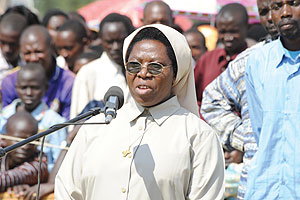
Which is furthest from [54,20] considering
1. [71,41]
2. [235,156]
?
[235,156]

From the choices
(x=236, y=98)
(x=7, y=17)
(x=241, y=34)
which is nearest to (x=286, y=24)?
(x=236, y=98)

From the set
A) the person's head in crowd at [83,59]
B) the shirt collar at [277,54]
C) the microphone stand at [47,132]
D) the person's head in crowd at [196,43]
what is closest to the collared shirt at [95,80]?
the person's head in crowd at [83,59]

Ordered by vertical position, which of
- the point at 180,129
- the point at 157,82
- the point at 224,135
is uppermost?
the point at 157,82

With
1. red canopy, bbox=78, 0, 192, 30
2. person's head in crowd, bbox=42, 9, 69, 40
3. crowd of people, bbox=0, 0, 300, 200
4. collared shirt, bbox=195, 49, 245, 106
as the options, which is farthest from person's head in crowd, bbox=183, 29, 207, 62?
crowd of people, bbox=0, 0, 300, 200

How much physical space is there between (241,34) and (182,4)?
4112 mm

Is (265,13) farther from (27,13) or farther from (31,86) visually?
(27,13)

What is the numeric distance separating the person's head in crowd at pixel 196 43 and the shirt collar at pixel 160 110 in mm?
5414

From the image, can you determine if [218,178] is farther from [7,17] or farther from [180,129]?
[7,17]

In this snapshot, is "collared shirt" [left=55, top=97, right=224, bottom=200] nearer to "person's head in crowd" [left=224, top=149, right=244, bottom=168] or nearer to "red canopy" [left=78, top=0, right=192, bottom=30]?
"person's head in crowd" [left=224, top=149, right=244, bottom=168]

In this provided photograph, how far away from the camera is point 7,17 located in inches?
423

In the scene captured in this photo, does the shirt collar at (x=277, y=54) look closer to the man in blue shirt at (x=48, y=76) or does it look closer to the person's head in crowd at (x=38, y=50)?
the man in blue shirt at (x=48, y=76)

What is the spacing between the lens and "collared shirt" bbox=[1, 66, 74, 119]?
8609 millimetres

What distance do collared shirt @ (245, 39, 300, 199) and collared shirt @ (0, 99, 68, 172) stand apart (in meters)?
2.93

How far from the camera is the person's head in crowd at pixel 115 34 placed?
780 cm
